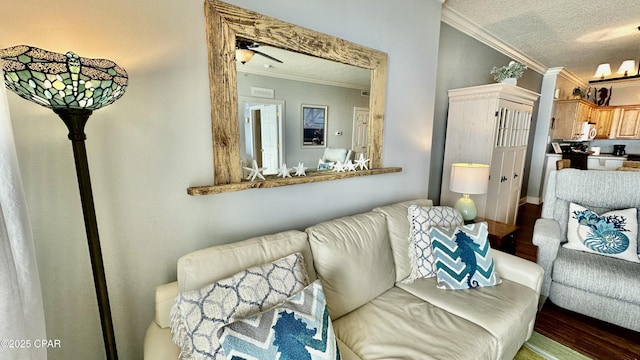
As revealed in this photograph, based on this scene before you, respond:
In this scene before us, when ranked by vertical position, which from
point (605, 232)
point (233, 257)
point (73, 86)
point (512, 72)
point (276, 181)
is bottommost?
point (605, 232)

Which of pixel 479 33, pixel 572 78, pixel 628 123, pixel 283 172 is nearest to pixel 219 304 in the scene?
pixel 283 172

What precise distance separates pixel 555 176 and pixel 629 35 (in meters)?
2.70

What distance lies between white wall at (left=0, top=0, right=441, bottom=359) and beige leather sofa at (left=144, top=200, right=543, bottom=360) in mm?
244

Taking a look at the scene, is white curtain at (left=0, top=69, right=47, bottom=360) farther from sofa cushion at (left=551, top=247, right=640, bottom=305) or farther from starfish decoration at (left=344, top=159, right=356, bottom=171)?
sofa cushion at (left=551, top=247, right=640, bottom=305)

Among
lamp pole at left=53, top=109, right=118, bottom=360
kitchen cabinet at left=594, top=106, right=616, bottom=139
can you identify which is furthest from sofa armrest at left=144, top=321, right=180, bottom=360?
kitchen cabinet at left=594, top=106, right=616, bottom=139

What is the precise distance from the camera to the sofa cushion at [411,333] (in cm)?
113

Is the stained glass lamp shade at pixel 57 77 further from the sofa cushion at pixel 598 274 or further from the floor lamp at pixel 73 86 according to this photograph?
the sofa cushion at pixel 598 274

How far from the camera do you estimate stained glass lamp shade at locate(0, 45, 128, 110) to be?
701 mm

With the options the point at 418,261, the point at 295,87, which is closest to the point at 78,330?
the point at 295,87

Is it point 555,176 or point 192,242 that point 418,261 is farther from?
point 555,176

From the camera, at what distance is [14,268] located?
2.44 ft

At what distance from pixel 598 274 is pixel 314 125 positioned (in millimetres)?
2139

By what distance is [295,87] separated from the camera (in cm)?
165

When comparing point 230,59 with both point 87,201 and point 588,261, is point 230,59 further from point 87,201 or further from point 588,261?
point 588,261
